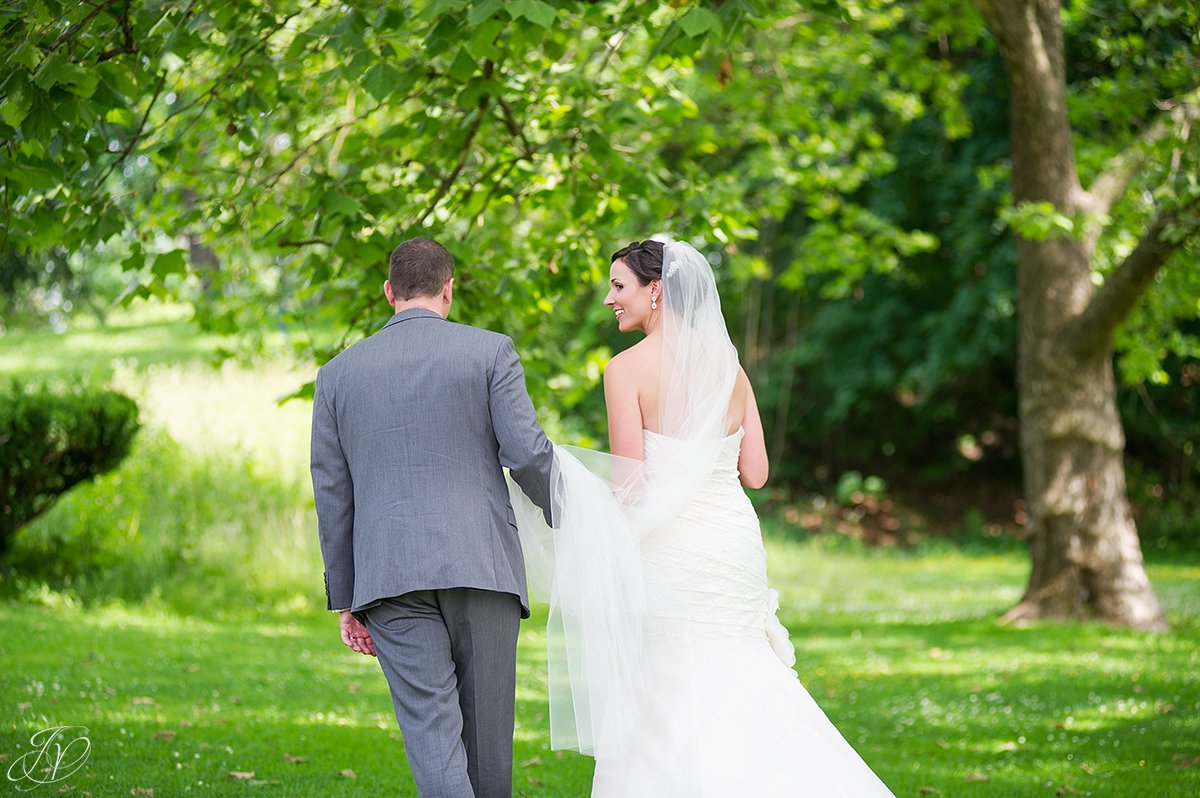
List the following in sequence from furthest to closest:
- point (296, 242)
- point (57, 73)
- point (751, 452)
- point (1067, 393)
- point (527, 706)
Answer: point (1067, 393), point (527, 706), point (296, 242), point (751, 452), point (57, 73)

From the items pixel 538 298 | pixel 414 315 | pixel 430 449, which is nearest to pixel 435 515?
pixel 430 449

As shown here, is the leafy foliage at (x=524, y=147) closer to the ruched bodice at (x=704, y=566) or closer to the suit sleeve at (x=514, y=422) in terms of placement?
the suit sleeve at (x=514, y=422)

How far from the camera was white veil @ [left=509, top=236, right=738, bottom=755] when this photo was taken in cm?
409

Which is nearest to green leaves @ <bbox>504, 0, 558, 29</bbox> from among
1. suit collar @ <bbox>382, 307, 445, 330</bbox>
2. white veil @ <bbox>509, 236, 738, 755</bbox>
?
white veil @ <bbox>509, 236, 738, 755</bbox>

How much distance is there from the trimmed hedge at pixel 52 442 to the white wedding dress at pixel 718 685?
25.1ft

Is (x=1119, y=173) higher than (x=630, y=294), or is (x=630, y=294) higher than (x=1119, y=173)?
(x=1119, y=173)

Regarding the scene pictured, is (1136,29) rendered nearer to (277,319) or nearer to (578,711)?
(277,319)

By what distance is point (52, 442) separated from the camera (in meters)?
10.4

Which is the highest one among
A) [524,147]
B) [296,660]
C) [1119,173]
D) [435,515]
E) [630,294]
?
→ [1119,173]

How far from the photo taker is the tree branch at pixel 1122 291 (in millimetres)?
9086

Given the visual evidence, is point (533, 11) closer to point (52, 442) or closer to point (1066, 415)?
point (52, 442)

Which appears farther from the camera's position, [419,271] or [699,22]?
[699,22]

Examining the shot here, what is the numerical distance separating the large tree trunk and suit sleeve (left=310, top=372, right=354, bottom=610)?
825 centimetres

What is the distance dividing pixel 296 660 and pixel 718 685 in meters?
5.49
